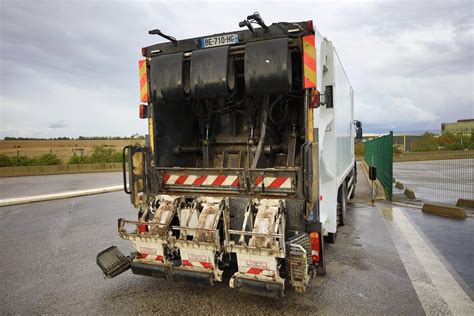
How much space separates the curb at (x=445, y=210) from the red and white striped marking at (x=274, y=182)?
5.65 metres

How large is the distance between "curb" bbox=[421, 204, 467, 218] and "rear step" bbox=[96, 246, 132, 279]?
6983mm

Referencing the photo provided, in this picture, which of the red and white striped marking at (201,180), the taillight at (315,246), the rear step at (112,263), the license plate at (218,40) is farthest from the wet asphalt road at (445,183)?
the rear step at (112,263)

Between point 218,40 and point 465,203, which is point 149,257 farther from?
point 465,203

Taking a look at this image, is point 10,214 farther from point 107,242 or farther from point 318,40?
point 318,40

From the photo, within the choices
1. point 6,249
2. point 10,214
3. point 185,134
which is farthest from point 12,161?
point 185,134

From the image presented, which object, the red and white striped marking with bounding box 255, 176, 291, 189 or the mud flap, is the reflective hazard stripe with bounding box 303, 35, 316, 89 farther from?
the mud flap

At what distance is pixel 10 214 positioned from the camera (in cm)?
841

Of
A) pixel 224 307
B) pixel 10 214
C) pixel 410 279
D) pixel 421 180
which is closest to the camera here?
pixel 224 307

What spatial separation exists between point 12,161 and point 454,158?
22268 millimetres

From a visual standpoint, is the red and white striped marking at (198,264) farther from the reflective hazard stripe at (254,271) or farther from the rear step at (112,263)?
the rear step at (112,263)

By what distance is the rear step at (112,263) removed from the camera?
3.68m

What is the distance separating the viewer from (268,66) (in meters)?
3.53

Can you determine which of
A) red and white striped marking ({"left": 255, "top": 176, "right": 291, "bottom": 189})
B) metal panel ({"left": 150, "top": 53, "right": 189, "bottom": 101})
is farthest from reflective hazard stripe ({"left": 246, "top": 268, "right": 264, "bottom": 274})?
metal panel ({"left": 150, "top": 53, "right": 189, "bottom": 101})

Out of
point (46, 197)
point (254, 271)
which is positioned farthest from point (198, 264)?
point (46, 197)
